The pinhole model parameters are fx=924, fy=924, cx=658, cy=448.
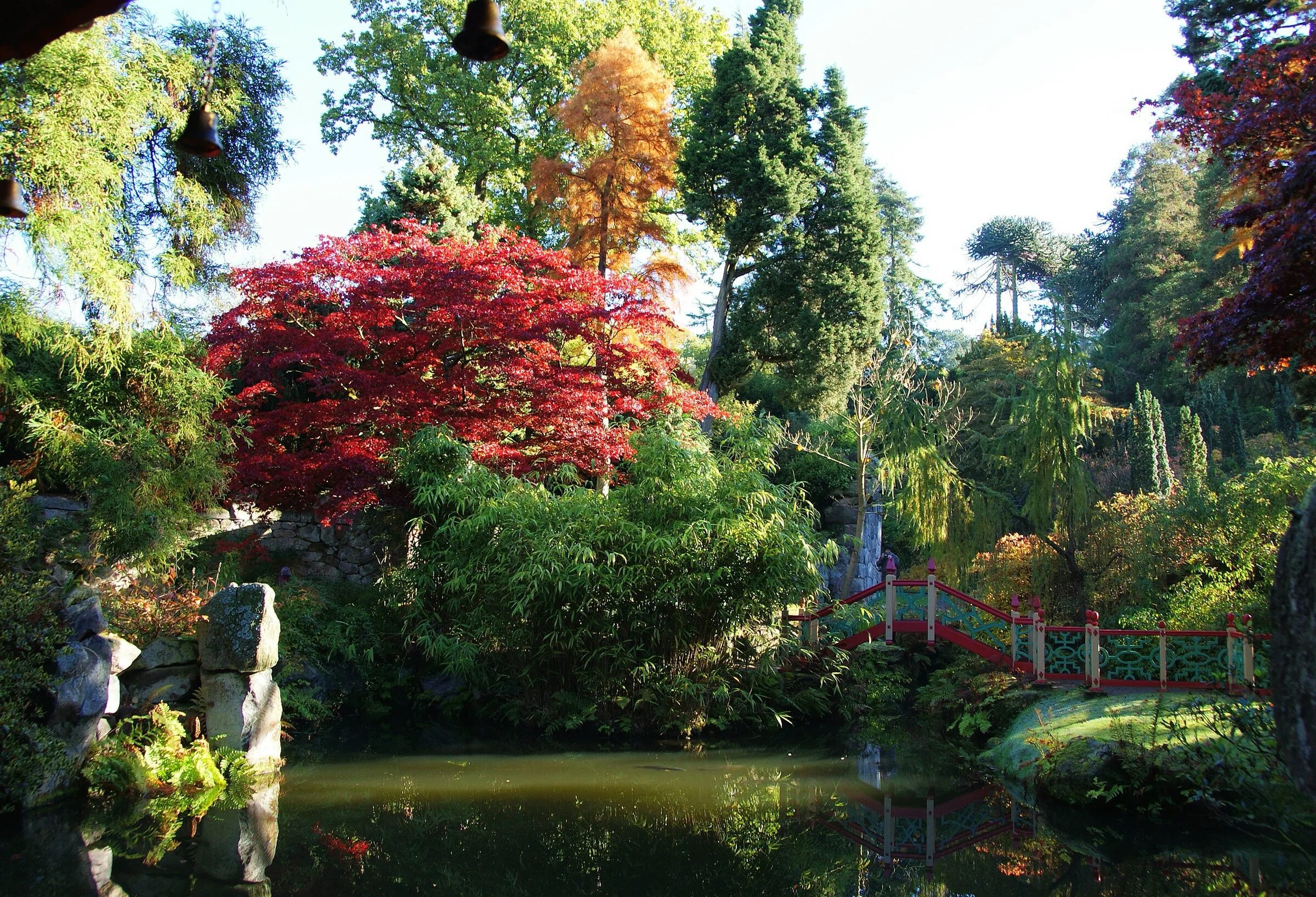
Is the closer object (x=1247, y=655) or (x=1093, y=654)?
(x=1247, y=655)

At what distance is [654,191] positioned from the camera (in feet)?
45.5

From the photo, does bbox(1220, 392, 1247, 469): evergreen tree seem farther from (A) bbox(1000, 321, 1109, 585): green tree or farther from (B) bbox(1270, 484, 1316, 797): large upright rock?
(B) bbox(1270, 484, 1316, 797): large upright rock

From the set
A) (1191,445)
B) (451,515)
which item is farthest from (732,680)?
(1191,445)

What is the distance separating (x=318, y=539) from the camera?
A: 978 centimetres

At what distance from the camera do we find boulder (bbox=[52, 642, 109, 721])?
16.3ft

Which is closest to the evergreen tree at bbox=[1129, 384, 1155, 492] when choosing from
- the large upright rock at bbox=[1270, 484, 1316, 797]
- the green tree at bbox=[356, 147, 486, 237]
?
the green tree at bbox=[356, 147, 486, 237]

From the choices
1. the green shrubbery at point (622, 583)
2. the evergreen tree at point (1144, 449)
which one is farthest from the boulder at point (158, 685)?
the evergreen tree at point (1144, 449)

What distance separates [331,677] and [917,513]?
6.59 m

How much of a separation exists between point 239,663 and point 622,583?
274 cm

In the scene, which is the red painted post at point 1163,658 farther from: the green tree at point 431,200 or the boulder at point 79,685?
the green tree at point 431,200

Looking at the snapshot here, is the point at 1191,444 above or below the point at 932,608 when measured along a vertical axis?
above

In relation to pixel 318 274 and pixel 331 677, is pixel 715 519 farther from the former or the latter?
pixel 318 274

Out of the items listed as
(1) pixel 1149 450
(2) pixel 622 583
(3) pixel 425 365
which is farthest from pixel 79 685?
(1) pixel 1149 450

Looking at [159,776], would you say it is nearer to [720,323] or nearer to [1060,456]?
[1060,456]
